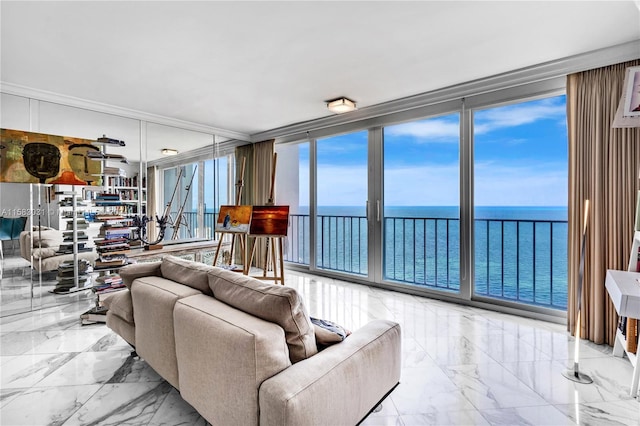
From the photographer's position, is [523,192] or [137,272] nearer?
[137,272]

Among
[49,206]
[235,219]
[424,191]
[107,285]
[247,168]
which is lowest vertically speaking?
[107,285]

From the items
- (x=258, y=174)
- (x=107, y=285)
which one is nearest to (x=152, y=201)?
(x=107, y=285)

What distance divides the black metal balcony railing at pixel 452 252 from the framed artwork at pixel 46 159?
3.29 meters

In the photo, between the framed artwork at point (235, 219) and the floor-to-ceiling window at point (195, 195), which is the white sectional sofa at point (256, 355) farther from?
the floor-to-ceiling window at point (195, 195)

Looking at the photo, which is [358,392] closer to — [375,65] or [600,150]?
[375,65]

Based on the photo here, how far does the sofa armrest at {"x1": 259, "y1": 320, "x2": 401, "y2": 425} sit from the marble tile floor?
1.16 feet

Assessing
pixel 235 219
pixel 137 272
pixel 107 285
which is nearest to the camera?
pixel 137 272

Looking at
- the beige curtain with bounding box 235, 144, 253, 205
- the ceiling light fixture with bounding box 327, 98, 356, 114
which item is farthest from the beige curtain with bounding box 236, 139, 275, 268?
the ceiling light fixture with bounding box 327, 98, 356, 114

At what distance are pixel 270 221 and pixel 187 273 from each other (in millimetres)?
2013

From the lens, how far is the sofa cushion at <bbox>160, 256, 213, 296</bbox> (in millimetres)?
1667

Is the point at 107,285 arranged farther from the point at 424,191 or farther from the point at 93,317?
the point at 424,191

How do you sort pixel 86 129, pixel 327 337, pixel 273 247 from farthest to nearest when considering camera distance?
pixel 273 247 → pixel 86 129 → pixel 327 337

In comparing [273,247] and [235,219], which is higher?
[235,219]

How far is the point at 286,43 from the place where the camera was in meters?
2.37
